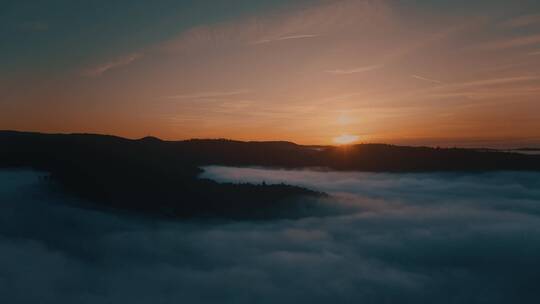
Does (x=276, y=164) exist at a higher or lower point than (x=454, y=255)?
higher

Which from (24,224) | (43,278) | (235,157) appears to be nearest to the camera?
(43,278)

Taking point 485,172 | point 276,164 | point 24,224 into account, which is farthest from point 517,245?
point 485,172

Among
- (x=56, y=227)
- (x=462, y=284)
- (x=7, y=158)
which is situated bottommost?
(x=462, y=284)

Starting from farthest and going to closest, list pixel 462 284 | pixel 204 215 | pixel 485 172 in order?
pixel 485 172 < pixel 204 215 < pixel 462 284

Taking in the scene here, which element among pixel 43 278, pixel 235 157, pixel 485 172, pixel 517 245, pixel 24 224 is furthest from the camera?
pixel 485 172

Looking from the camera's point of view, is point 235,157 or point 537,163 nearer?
point 235,157

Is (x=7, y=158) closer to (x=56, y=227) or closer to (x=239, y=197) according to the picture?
(x=56, y=227)

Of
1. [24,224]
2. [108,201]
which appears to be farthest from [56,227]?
[108,201]

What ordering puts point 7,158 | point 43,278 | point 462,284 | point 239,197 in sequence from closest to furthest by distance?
1. point 43,278
2. point 462,284
3. point 239,197
4. point 7,158

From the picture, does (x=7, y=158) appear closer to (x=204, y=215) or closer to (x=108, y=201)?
(x=108, y=201)
